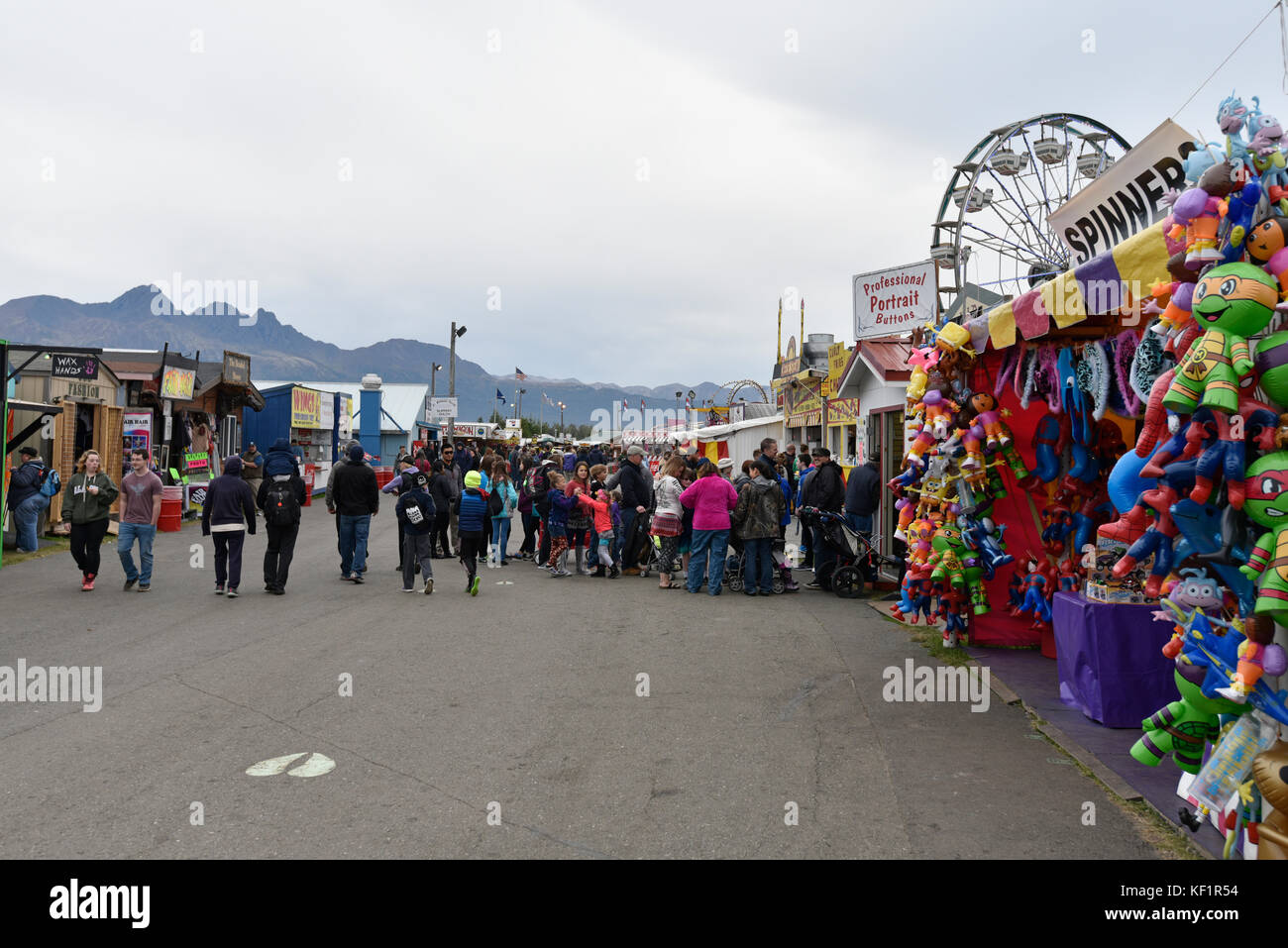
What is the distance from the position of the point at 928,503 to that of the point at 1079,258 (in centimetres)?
258

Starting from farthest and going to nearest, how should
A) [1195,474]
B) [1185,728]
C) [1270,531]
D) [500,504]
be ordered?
[500,504]
[1185,728]
[1195,474]
[1270,531]

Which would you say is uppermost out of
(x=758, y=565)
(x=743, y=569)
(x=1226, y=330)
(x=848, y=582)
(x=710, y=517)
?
(x=1226, y=330)

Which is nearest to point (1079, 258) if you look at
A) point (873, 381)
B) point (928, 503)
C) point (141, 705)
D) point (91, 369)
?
point (928, 503)

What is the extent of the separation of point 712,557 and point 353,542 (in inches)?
205

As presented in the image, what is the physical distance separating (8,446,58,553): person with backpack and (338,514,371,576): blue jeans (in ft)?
19.9

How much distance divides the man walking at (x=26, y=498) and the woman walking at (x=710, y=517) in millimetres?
10976

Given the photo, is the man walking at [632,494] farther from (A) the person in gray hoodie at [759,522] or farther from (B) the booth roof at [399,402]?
(B) the booth roof at [399,402]

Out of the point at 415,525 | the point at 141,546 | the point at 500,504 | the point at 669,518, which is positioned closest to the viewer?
the point at 141,546

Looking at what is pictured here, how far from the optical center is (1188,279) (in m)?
4.27

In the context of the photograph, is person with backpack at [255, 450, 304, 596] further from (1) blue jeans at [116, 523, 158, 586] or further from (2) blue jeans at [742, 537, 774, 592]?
(2) blue jeans at [742, 537, 774, 592]

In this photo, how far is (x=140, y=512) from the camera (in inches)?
475

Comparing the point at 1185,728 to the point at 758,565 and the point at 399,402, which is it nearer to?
the point at 758,565

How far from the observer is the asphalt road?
453 centimetres

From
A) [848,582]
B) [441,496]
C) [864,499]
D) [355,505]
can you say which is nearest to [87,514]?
[355,505]
